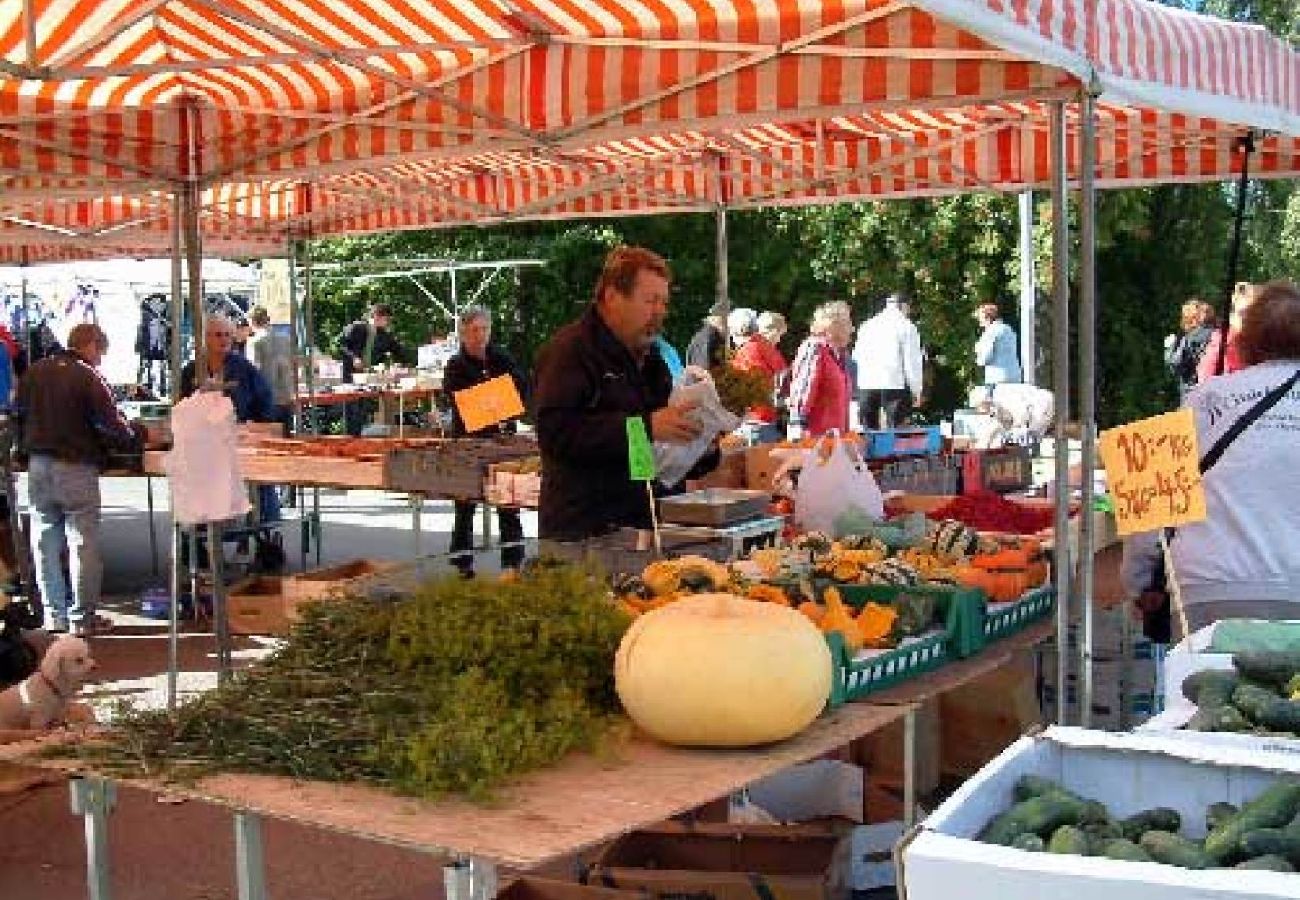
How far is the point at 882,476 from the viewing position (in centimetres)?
666

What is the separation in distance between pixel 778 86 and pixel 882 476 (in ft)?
7.83

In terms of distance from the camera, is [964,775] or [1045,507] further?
[1045,507]

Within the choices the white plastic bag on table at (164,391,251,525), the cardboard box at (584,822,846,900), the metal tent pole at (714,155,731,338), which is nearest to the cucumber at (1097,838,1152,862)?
the cardboard box at (584,822,846,900)

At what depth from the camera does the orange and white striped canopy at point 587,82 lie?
4.08 m

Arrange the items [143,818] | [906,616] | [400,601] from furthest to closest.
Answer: [143,818]
[906,616]
[400,601]

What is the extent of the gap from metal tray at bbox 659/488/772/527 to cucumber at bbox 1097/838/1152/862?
3455 mm

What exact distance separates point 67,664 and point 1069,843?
2947mm

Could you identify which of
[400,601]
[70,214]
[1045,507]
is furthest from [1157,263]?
[400,601]

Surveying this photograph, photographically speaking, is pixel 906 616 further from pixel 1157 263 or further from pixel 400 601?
pixel 1157 263

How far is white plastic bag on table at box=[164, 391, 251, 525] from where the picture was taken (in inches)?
212

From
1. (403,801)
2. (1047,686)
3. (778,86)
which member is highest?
(778,86)

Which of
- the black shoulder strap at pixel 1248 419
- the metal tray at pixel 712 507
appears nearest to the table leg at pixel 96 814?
the black shoulder strap at pixel 1248 419

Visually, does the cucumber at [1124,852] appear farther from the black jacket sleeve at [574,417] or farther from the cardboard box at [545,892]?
the black jacket sleeve at [574,417]

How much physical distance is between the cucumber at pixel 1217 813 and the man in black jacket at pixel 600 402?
233cm
